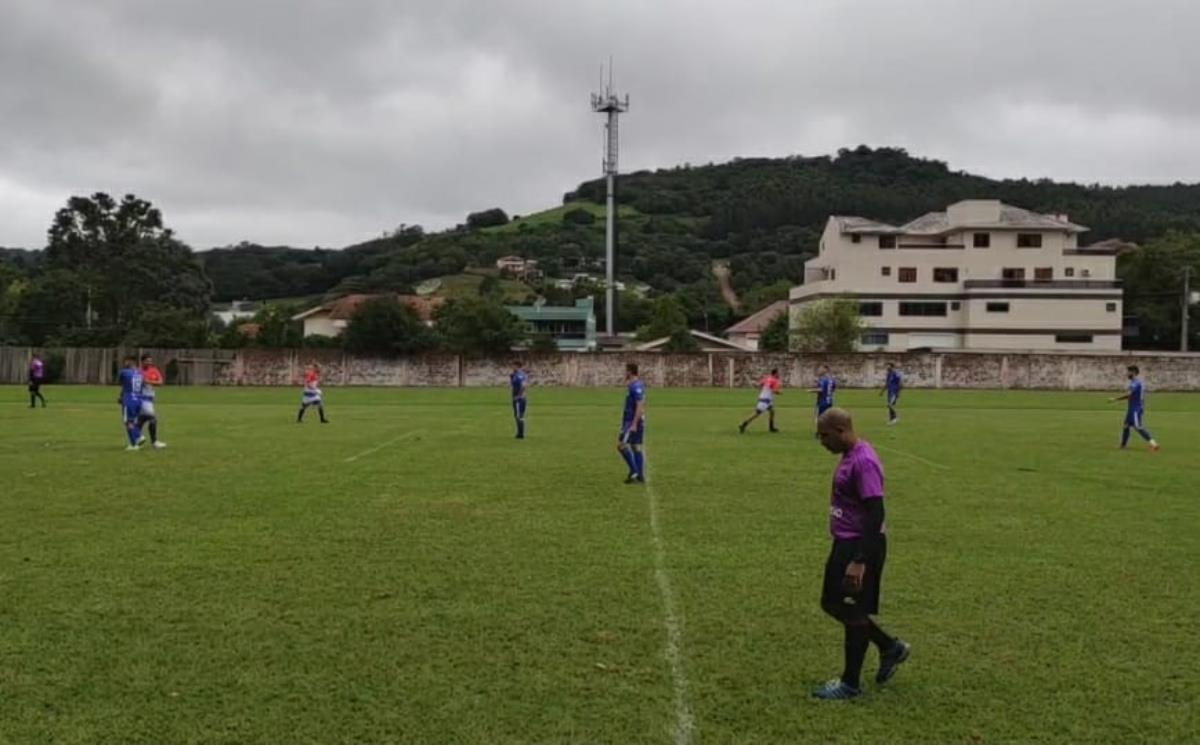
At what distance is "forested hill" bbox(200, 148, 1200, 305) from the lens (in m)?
145

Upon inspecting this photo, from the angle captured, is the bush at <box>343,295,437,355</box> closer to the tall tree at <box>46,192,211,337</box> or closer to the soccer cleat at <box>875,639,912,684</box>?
the tall tree at <box>46,192,211,337</box>

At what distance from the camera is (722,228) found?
168 metres

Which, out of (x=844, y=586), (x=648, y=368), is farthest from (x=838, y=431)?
(x=648, y=368)

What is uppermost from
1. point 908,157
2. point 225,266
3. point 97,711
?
point 908,157

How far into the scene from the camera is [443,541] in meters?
11.0

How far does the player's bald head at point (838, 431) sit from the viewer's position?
6242mm

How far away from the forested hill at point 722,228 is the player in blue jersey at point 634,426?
408 feet

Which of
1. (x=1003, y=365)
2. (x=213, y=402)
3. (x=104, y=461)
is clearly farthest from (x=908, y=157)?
(x=104, y=461)

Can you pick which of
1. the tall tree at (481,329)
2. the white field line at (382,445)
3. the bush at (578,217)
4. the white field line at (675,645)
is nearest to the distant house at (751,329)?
the tall tree at (481,329)

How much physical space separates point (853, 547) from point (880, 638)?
628 millimetres

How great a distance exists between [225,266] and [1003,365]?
12527 centimetres

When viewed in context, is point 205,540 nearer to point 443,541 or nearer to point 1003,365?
point 443,541

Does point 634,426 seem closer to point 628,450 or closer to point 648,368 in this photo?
point 628,450

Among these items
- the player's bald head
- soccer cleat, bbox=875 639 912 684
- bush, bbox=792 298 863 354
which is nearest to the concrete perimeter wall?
bush, bbox=792 298 863 354
